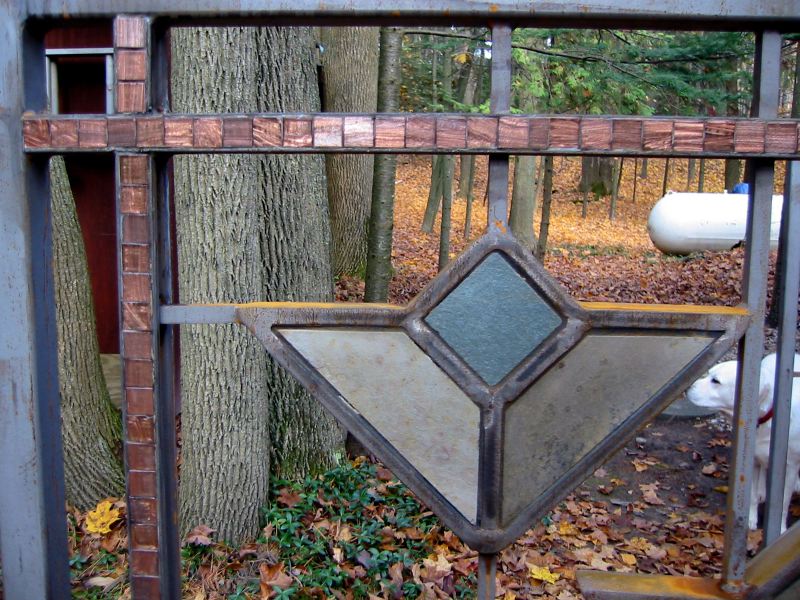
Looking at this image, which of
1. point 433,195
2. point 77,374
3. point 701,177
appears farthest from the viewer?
point 701,177

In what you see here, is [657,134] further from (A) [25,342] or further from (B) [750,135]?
(A) [25,342]

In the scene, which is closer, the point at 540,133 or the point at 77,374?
the point at 540,133

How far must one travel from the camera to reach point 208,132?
6.29ft

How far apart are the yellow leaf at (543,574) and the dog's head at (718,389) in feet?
5.47

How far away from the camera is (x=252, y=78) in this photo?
4.44 metres

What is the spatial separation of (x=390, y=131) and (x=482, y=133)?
23cm

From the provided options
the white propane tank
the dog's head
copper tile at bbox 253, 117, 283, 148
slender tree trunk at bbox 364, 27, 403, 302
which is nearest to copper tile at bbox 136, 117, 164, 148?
copper tile at bbox 253, 117, 283, 148

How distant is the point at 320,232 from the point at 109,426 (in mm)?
1936

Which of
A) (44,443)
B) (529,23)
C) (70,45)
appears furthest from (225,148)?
(70,45)

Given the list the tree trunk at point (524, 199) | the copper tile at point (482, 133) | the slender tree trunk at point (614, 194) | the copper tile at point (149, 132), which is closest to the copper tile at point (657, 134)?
the copper tile at point (482, 133)

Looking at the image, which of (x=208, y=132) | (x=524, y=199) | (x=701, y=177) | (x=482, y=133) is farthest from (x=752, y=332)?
(x=701, y=177)

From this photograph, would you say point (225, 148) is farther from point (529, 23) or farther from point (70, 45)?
point (70, 45)

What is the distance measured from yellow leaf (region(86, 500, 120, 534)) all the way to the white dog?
3.70m

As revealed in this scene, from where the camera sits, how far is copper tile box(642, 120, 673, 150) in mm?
1880
